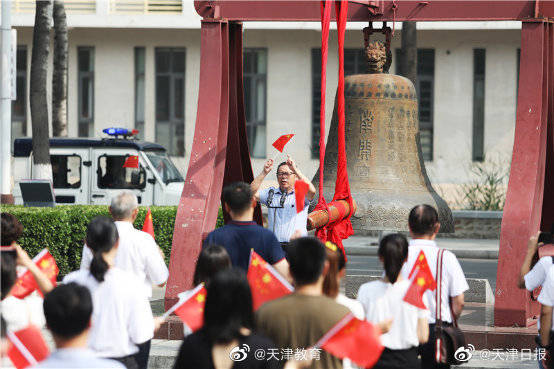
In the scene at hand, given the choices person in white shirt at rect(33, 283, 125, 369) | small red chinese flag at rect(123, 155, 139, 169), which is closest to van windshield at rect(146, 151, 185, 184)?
small red chinese flag at rect(123, 155, 139, 169)

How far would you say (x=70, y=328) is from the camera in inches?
153

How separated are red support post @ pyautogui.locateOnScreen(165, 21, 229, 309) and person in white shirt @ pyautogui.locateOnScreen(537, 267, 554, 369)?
4.00 m

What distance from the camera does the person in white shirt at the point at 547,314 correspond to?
223 inches

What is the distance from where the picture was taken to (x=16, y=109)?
2903cm

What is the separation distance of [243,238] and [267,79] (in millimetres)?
21901

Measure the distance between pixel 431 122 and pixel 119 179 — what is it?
10043 mm

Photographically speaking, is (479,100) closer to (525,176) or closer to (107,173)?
(107,173)

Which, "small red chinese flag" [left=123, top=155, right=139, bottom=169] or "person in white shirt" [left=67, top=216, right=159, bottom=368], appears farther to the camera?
"small red chinese flag" [left=123, top=155, right=139, bottom=169]

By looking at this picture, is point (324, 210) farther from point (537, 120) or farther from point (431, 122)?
point (431, 122)

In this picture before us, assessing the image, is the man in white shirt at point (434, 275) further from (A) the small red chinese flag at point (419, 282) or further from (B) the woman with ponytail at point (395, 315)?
(B) the woman with ponytail at point (395, 315)

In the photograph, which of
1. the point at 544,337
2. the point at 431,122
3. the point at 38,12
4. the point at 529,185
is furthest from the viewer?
the point at 431,122

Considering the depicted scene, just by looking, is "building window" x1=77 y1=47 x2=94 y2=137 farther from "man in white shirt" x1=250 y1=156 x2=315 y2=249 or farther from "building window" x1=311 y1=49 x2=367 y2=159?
"man in white shirt" x1=250 y1=156 x2=315 y2=249

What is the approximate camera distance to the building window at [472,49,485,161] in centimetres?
2692

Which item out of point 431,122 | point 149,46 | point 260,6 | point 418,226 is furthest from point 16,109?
point 418,226
